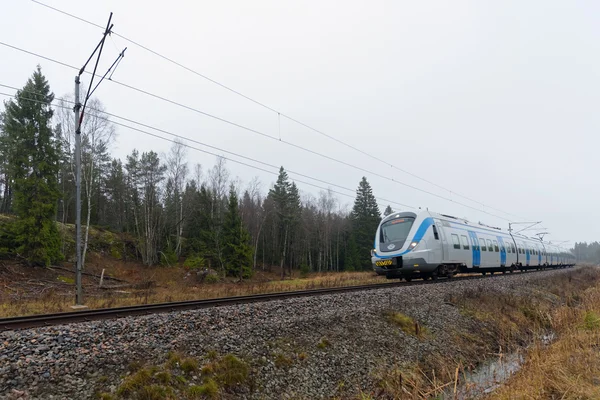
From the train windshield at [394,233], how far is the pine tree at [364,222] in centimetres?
3806

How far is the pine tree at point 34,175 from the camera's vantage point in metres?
24.8

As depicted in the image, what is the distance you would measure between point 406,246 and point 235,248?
2559 centimetres

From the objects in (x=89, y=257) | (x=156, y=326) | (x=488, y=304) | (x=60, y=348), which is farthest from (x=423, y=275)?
(x=89, y=257)

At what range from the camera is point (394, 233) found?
16.0 m

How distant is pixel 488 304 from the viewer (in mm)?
13648

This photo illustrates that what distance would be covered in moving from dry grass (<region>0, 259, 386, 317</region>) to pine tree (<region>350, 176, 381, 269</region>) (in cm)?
2509

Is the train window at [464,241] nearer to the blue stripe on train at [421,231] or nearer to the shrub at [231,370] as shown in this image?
the blue stripe on train at [421,231]

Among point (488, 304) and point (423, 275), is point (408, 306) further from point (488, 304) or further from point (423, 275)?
point (423, 275)

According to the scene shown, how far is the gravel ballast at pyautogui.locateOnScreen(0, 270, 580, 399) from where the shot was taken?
4723 millimetres

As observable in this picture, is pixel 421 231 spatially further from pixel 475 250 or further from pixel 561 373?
pixel 561 373

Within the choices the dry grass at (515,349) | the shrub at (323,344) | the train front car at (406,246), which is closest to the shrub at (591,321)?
the dry grass at (515,349)

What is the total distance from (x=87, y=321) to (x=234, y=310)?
2.92m

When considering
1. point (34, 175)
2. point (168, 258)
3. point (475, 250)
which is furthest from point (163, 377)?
point (168, 258)

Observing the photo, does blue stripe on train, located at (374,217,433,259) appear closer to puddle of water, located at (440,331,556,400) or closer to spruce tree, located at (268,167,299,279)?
puddle of water, located at (440,331,556,400)
